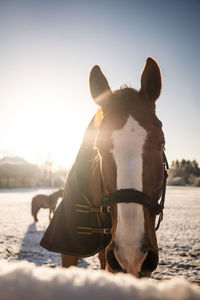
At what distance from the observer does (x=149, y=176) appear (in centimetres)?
163

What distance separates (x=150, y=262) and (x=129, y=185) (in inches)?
22.4

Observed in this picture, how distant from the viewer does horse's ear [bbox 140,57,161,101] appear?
6.82 feet

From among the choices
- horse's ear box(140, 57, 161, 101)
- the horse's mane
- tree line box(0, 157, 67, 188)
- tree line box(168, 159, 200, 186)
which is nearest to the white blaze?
horse's ear box(140, 57, 161, 101)

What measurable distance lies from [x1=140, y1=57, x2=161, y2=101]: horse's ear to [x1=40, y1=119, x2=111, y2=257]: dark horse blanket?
0.67 meters

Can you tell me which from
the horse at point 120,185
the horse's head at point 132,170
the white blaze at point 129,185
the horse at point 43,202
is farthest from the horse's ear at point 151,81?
the horse at point 43,202

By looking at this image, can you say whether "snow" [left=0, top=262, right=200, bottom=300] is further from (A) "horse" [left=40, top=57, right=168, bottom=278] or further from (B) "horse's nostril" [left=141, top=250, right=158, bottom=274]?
(B) "horse's nostril" [left=141, top=250, right=158, bottom=274]

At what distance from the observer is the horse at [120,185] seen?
58.7 inches

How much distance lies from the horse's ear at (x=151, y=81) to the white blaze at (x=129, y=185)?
49 centimetres

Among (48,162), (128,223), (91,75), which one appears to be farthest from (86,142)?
(48,162)

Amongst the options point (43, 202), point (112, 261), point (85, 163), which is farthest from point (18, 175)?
point (112, 261)

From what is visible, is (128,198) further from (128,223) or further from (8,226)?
(8,226)

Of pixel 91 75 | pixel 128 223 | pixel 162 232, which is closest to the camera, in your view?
pixel 128 223

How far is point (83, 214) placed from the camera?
231cm

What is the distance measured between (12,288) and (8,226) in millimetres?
9656
